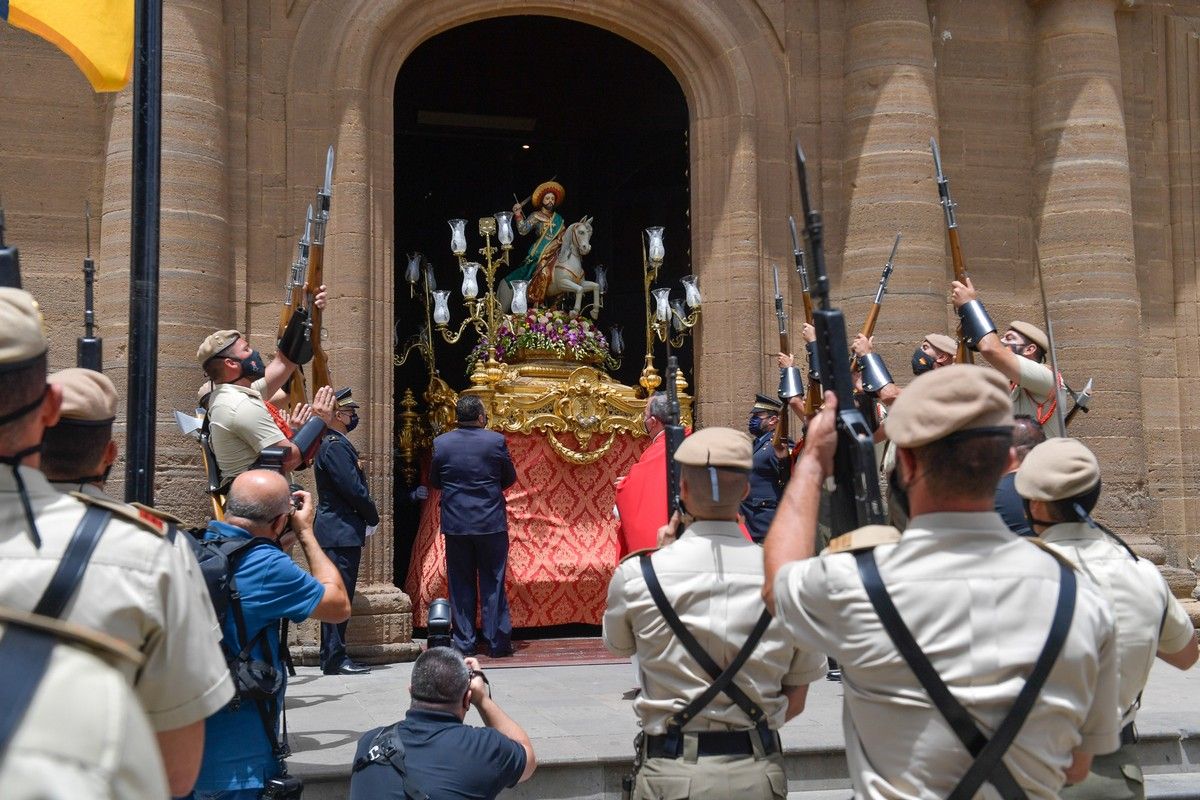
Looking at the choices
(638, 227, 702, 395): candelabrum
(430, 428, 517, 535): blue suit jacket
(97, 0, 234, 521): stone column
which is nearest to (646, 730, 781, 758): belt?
(430, 428, 517, 535): blue suit jacket

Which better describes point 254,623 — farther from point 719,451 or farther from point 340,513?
point 340,513

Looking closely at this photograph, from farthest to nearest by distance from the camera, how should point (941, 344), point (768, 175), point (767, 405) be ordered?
point (768, 175), point (767, 405), point (941, 344)

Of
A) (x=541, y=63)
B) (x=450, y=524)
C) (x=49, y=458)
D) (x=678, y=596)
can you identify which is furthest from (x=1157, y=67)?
(x=49, y=458)

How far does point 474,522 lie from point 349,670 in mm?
1238

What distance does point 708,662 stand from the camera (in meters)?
3.42

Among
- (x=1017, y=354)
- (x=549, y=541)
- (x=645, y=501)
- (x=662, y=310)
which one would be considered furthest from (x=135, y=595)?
(x=662, y=310)

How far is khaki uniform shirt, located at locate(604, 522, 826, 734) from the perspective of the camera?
3436 mm

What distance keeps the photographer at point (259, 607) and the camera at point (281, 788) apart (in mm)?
18

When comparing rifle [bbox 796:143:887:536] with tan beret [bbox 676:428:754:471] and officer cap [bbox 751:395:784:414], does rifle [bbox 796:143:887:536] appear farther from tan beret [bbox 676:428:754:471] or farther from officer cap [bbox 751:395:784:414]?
officer cap [bbox 751:395:784:414]

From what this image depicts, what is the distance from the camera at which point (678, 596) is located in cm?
346

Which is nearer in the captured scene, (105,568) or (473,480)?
(105,568)

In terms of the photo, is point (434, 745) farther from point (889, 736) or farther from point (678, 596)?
point (889, 736)

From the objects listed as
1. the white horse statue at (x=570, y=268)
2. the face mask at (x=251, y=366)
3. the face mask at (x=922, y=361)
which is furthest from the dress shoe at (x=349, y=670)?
the face mask at (x=922, y=361)

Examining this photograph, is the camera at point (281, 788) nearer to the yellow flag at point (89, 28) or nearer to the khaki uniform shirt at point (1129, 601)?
the khaki uniform shirt at point (1129, 601)
